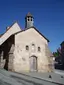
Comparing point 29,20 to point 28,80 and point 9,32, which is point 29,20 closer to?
point 9,32

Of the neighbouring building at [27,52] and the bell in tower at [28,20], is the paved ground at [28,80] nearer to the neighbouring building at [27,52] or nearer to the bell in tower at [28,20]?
the neighbouring building at [27,52]

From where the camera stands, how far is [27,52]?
32.1 m

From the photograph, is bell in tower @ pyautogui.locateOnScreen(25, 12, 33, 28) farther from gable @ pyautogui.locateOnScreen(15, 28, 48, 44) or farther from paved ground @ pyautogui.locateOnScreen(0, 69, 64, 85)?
paved ground @ pyautogui.locateOnScreen(0, 69, 64, 85)

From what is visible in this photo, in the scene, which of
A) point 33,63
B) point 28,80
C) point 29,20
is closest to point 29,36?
point 29,20

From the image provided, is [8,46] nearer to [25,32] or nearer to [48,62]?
[25,32]

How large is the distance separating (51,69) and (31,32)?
876 centimetres

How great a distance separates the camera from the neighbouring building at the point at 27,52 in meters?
30.9

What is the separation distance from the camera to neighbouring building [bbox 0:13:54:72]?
101 ft

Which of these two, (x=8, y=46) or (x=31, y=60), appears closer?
(x=31, y=60)

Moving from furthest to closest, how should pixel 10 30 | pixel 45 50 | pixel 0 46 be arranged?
1. pixel 10 30
2. pixel 0 46
3. pixel 45 50

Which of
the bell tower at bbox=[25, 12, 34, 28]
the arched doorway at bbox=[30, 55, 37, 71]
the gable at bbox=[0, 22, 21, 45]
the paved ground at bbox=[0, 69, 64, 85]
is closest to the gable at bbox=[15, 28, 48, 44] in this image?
the bell tower at bbox=[25, 12, 34, 28]

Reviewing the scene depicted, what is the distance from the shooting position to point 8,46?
3472cm

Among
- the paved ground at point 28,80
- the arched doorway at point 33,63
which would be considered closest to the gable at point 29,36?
the arched doorway at point 33,63

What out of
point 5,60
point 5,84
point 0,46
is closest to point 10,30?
point 0,46
